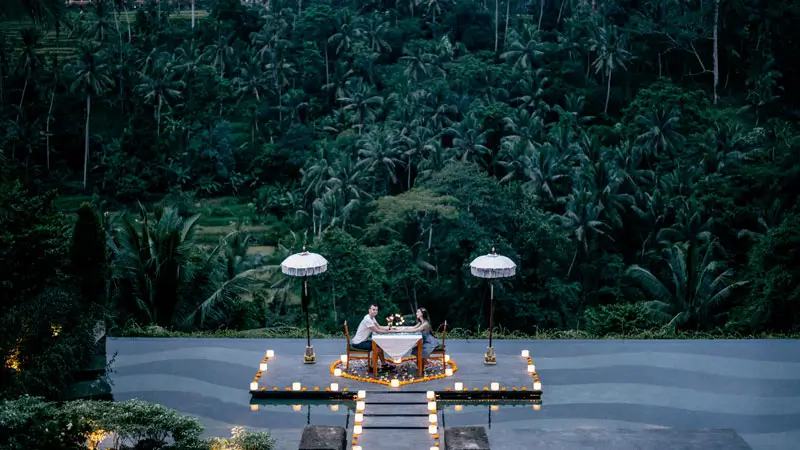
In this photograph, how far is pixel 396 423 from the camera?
13367 millimetres

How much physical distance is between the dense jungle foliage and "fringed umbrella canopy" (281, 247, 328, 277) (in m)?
3.12

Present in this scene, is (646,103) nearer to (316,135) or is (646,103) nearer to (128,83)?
(316,135)

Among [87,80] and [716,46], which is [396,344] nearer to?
[716,46]

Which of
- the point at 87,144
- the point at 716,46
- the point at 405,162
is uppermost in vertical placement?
the point at 716,46

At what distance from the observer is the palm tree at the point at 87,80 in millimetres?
59781

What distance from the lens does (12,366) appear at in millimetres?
13742

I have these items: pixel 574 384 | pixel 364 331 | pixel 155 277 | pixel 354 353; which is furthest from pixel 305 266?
pixel 155 277

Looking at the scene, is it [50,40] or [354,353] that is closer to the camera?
[354,353]

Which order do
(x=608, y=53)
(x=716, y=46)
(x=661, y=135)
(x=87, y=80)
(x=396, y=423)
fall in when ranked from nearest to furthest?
(x=396, y=423)
(x=661, y=135)
(x=716, y=46)
(x=608, y=53)
(x=87, y=80)

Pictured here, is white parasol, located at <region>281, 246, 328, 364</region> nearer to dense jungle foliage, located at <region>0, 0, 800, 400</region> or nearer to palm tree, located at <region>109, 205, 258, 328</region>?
dense jungle foliage, located at <region>0, 0, 800, 400</region>

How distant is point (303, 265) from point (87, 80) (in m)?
48.8

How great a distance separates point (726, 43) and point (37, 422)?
5094 centimetres

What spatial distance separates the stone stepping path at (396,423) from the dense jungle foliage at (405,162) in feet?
16.1

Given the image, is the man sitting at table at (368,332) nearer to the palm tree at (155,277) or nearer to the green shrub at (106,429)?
the green shrub at (106,429)
